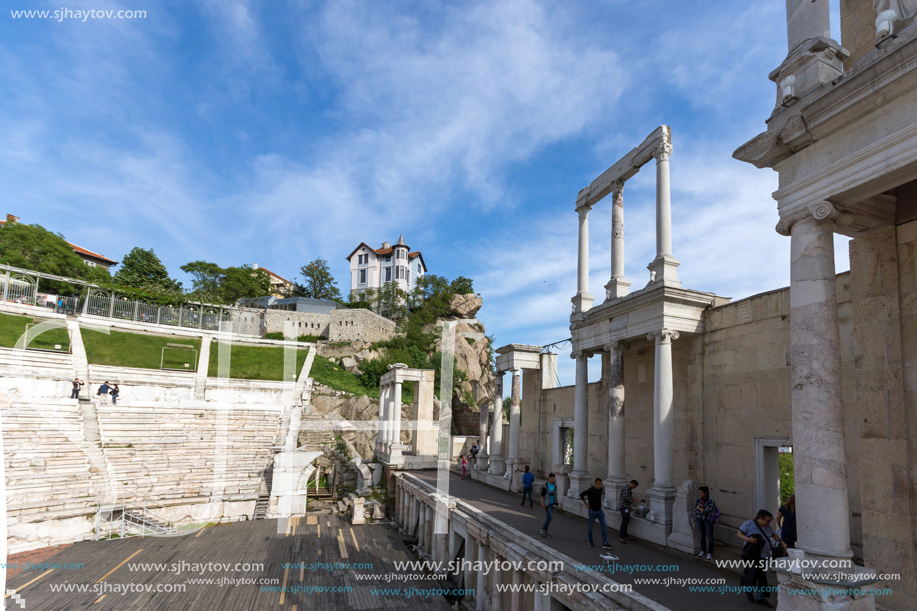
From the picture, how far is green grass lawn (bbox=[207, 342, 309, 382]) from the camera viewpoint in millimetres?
37406

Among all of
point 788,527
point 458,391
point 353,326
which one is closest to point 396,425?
point 458,391

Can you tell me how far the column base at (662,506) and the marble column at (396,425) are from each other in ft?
Answer: 56.4

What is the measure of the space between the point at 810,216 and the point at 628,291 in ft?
26.3

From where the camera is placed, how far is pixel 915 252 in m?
6.75

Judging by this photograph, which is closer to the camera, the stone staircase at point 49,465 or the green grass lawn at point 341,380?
the stone staircase at point 49,465

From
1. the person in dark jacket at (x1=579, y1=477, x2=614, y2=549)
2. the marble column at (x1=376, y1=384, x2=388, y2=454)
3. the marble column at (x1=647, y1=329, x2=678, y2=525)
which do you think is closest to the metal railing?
the marble column at (x1=376, y1=384, x2=388, y2=454)

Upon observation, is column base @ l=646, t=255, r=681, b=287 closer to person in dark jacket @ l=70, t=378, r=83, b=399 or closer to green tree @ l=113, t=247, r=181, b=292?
person in dark jacket @ l=70, t=378, r=83, b=399

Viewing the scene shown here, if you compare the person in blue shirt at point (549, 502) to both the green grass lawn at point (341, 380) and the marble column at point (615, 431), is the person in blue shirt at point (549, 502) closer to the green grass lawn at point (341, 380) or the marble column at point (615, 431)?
the marble column at point (615, 431)

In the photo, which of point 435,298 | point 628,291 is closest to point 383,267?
point 435,298

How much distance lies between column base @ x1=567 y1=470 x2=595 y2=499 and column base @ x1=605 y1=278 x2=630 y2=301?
16.8ft

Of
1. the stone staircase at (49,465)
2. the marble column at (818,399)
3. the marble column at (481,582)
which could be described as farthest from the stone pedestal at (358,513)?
the marble column at (818,399)

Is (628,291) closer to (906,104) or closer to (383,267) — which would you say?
(906,104)

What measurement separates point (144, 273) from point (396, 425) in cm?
4126

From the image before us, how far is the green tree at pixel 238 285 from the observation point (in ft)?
215
